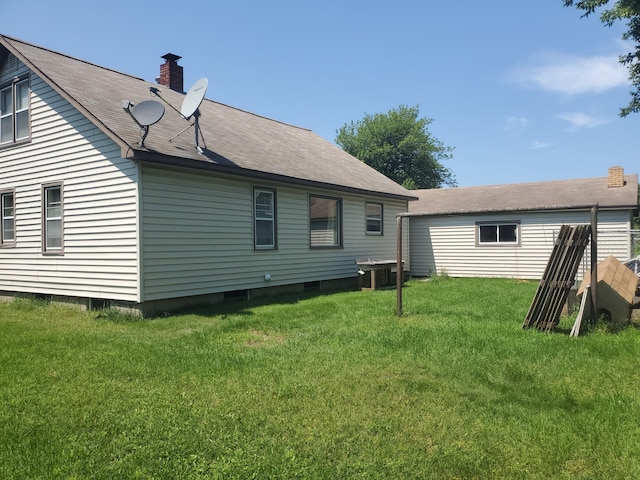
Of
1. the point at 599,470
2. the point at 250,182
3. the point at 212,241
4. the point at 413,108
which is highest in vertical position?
the point at 413,108

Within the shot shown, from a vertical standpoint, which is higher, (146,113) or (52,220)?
(146,113)

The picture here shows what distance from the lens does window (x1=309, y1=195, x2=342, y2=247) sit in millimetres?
13938

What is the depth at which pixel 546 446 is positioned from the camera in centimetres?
344

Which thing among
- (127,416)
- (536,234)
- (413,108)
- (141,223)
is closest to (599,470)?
(127,416)

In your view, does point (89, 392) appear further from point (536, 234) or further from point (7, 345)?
point (536, 234)

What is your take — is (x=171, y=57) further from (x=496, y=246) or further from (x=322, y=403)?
(x=322, y=403)

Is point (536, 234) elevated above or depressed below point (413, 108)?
below

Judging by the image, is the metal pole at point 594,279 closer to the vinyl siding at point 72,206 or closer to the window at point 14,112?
the vinyl siding at point 72,206

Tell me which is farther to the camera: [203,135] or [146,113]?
[203,135]

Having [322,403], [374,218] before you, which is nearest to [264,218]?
[374,218]

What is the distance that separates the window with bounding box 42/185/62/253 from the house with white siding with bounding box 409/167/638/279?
35.6 ft

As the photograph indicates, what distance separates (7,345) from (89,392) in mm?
2903

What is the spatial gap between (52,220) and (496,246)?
48.1 ft

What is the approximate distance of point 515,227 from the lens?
17.5 meters
